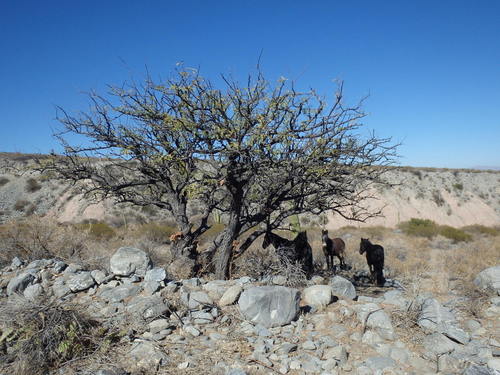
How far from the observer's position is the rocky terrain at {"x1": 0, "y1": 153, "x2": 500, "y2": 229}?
2839cm

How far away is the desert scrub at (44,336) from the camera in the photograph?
13.5ft

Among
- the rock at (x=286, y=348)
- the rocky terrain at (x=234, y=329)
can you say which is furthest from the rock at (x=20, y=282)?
the rock at (x=286, y=348)

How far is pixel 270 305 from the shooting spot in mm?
5340

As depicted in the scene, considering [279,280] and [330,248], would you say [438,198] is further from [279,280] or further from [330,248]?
[279,280]

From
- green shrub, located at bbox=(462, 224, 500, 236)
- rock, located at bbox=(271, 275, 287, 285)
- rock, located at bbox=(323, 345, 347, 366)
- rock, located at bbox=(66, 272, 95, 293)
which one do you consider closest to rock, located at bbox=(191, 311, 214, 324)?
rock, located at bbox=(271, 275, 287, 285)

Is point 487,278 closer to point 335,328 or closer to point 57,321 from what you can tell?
point 335,328

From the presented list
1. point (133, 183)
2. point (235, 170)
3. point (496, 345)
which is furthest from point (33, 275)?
point (496, 345)

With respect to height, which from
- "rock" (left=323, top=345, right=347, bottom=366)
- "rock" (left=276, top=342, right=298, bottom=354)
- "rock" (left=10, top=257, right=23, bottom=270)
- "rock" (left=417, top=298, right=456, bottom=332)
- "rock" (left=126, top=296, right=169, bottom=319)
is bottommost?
"rock" (left=323, top=345, right=347, bottom=366)

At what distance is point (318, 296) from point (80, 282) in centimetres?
408

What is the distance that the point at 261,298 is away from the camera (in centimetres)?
535

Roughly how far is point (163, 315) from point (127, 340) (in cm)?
65

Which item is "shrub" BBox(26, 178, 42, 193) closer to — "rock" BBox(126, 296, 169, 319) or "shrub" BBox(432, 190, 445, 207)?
"rock" BBox(126, 296, 169, 319)

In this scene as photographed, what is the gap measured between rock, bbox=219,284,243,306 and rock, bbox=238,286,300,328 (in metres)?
0.23

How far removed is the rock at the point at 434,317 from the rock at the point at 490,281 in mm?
2202
